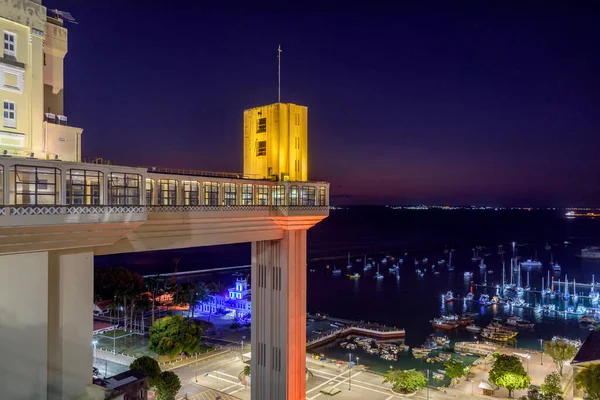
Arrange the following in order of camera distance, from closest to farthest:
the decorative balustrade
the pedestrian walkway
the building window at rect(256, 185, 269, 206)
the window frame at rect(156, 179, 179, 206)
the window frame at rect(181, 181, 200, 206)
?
the decorative balustrade, the window frame at rect(156, 179, 179, 206), the window frame at rect(181, 181, 200, 206), the building window at rect(256, 185, 269, 206), the pedestrian walkway

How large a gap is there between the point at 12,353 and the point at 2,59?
25.3 ft

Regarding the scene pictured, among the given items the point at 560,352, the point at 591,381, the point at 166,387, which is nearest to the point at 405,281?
the point at 560,352

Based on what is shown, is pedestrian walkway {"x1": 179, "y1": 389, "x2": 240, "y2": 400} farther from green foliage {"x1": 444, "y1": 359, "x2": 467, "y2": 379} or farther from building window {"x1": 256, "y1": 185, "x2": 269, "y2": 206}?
building window {"x1": 256, "y1": 185, "x2": 269, "y2": 206}

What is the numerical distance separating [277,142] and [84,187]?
1098 centimetres

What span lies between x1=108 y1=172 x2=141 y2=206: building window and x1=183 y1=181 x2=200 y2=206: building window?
374 centimetres

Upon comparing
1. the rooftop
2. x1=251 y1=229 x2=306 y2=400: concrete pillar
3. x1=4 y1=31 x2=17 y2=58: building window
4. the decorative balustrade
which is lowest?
the rooftop

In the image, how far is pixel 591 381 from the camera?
103 feet

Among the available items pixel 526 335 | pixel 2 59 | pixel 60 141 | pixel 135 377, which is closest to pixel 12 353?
pixel 60 141

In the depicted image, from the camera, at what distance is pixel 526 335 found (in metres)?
70.2

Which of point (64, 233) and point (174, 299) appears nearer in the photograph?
point (64, 233)

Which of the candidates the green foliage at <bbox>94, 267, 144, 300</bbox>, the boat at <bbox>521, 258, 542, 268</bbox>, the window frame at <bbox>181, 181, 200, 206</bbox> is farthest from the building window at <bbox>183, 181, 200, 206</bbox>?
the boat at <bbox>521, 258, 542, 268</bbox>

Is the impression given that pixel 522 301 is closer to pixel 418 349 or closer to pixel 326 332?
pixel 418 349

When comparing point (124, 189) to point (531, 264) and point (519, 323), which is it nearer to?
point (519, 323)

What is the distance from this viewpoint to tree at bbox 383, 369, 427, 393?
38.1m
